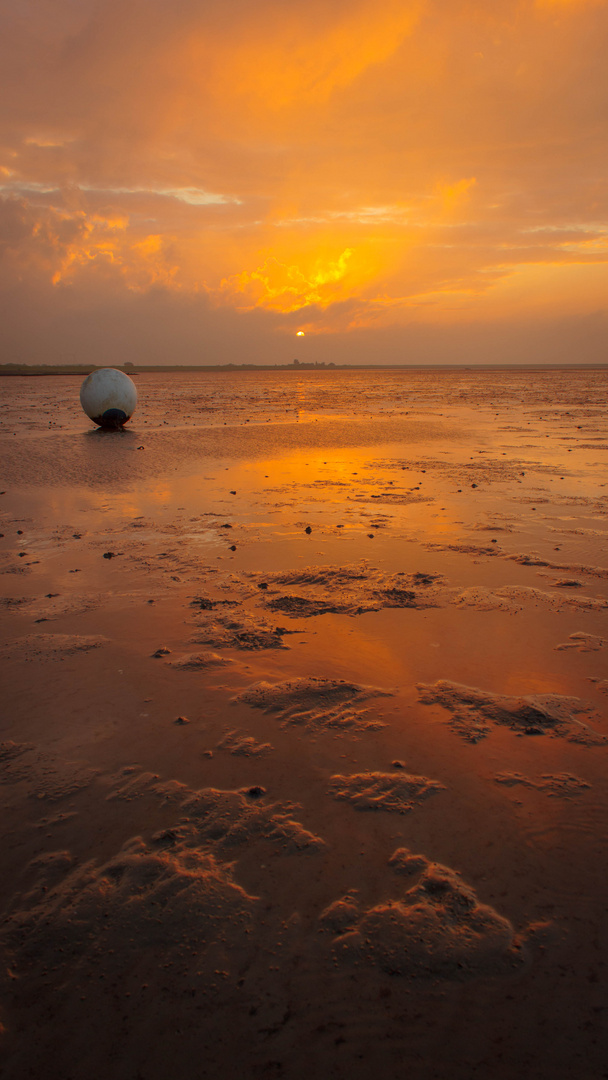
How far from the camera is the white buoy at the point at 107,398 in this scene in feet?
56.2

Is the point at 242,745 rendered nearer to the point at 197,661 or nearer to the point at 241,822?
the point at 241,822

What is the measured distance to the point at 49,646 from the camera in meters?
4.13

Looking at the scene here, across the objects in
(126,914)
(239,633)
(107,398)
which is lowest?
(126,914)

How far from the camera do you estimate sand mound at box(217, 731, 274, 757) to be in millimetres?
2963

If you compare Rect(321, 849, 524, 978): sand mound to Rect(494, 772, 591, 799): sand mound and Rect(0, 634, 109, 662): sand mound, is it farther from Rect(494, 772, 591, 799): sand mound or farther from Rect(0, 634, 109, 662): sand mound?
Rect(0, 634, 109, 662): sand mound

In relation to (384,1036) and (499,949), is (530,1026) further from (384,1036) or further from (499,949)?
(384,1036)

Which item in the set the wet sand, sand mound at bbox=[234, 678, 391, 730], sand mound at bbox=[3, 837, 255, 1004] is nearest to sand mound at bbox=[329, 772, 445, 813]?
the wet sand

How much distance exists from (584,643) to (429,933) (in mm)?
2635

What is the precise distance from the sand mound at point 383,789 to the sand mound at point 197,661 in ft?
4.43

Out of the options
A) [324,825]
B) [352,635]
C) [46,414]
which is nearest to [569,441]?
[352,635]

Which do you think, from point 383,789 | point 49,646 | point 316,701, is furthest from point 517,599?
point 49,646

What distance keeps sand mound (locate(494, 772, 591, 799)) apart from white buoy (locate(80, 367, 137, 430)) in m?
16.5

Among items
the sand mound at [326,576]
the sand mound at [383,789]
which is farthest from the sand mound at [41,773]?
the sand mound at [326,576]

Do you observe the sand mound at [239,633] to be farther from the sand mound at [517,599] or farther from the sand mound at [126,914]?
the sand mound at [126,914]
